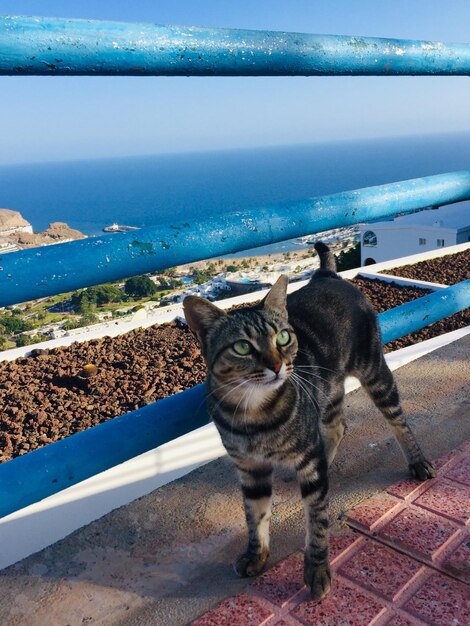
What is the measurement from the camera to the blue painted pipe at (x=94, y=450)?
1142mm

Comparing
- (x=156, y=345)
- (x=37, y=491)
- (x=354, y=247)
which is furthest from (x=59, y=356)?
(x=354, y=247)

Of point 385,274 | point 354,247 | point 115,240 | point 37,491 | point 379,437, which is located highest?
point 115,240

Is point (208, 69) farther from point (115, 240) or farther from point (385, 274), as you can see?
point (385, 274)

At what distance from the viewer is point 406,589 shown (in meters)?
1.23

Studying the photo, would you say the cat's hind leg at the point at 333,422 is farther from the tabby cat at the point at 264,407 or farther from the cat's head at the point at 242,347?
the cat's head at the point at 242,347

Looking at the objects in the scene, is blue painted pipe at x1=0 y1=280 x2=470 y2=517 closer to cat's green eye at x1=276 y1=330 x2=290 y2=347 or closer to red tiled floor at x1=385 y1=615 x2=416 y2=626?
cat's green eye at x1=276 y1=330 x2=290 y2=347

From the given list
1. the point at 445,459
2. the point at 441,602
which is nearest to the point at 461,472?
the point at 445,459

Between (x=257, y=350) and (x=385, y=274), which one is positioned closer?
(x=257, y=350)

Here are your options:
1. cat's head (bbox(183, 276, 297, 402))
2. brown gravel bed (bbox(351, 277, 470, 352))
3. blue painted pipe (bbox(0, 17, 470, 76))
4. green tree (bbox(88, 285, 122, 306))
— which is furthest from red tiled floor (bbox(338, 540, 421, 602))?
green tree (bbox(88, 285, 122, 306))

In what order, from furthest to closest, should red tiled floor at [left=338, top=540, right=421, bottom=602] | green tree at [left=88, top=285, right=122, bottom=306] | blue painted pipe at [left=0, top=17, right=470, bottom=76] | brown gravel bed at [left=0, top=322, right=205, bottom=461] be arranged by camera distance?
1. green tree at [left=88, top=285, right=122, bottom=306]
2. brown gravel bed at [left=0, top=322, right=205, bottom=461]
3. red tiled floor at [left=338, top=540, right=421, bottom=602]
4. blue painted pipe at [left=0, top=17, right=470, bottom=76]

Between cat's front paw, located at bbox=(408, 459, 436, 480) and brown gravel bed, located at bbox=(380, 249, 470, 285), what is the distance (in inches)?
255

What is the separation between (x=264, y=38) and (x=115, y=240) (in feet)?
1.68

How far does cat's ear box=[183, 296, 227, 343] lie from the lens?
53.3 inches

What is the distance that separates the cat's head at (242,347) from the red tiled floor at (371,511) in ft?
1.33
